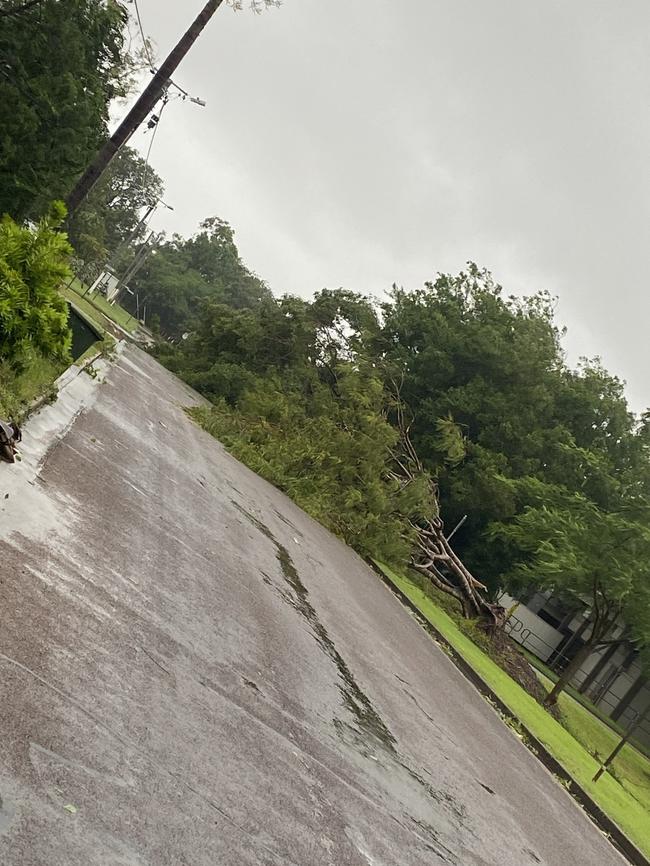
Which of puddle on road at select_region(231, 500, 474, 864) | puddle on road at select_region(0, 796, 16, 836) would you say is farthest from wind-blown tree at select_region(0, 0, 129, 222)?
puddle on road at select_region(0, 796, 16, 836)

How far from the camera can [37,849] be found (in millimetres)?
2211

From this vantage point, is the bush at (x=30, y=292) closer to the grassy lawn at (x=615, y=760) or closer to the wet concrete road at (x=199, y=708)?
the wet concrete road at (x=199, y=708)

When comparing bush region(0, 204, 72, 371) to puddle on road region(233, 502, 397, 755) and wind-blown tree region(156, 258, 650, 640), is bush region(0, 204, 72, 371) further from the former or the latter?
wind-blown tree region(156, 258, 650, 640)

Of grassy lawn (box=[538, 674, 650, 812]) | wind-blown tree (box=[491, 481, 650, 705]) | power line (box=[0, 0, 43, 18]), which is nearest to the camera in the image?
power line (box=[0, 0, 43, 18])

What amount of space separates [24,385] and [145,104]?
25.6 ft

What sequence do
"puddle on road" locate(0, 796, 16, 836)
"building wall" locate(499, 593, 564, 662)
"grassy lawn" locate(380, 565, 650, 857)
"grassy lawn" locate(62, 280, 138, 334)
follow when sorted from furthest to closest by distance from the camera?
"building wall" locate(499, 593, 564, 662), "grassy lawn" locate(62, 280, 138, 334), "grassy lawn" locate(380, 565, 650, 857), "puddle on road" locate(0, 796, 16, 836)

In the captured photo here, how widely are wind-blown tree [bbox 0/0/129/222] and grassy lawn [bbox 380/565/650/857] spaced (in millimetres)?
11012

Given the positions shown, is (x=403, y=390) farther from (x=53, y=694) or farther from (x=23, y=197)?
(x=53, y=694)

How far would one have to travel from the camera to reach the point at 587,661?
118 ft

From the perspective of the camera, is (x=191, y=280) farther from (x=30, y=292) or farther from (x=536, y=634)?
(x=30, y=292)

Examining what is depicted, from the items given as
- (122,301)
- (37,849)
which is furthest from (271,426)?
(122,301)

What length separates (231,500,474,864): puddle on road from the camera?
4.56 meters

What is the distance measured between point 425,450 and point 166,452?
17.3 metres

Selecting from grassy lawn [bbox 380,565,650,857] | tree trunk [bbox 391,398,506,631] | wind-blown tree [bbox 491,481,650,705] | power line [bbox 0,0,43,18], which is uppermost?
power line [bbox 0,0,43,18]
